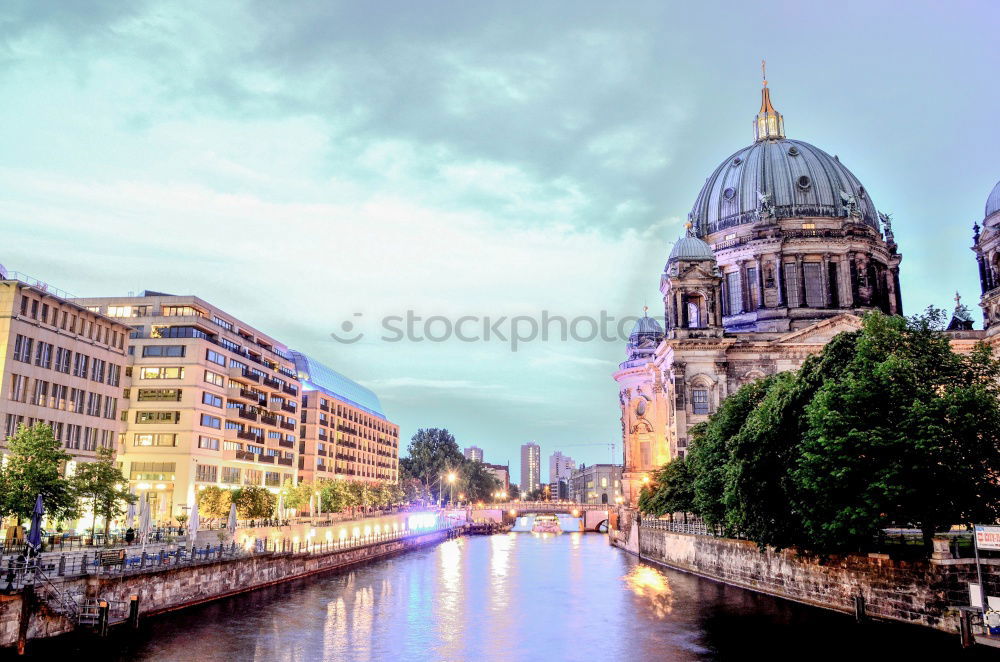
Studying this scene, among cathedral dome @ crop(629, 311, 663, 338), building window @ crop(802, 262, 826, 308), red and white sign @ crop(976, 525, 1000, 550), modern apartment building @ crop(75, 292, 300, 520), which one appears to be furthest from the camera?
cathedral dome @ crop(629, 311, 663, 338)

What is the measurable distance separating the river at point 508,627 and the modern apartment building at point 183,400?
33576mm

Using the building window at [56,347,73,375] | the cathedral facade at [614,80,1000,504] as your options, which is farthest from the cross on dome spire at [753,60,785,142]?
the building window at [56,347,73,375]

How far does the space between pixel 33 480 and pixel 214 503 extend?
37170 millimetres

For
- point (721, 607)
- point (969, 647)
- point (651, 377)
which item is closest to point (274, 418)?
point (651, 377)

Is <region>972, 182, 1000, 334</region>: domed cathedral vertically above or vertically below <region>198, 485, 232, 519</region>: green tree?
above

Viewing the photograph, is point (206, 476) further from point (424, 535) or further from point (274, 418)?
point (424, 535)

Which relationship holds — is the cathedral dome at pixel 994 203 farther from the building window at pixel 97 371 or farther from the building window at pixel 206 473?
the building window at pixel 97 371

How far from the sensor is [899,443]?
3850cm

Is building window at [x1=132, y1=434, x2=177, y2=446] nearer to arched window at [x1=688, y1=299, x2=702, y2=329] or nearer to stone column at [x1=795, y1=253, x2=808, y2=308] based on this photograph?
arched window at [x1=688, y1=299, x2=702, y2=329]

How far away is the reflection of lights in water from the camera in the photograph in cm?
5169

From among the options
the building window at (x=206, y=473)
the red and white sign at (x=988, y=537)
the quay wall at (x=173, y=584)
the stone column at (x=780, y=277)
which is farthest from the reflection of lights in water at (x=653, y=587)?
the building window at (x=206, y=473)

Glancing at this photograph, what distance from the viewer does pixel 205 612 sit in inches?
1834

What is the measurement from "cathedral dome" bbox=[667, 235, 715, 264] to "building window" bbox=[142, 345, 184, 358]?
2428 inches

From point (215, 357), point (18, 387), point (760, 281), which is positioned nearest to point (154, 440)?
point (215, 357)
